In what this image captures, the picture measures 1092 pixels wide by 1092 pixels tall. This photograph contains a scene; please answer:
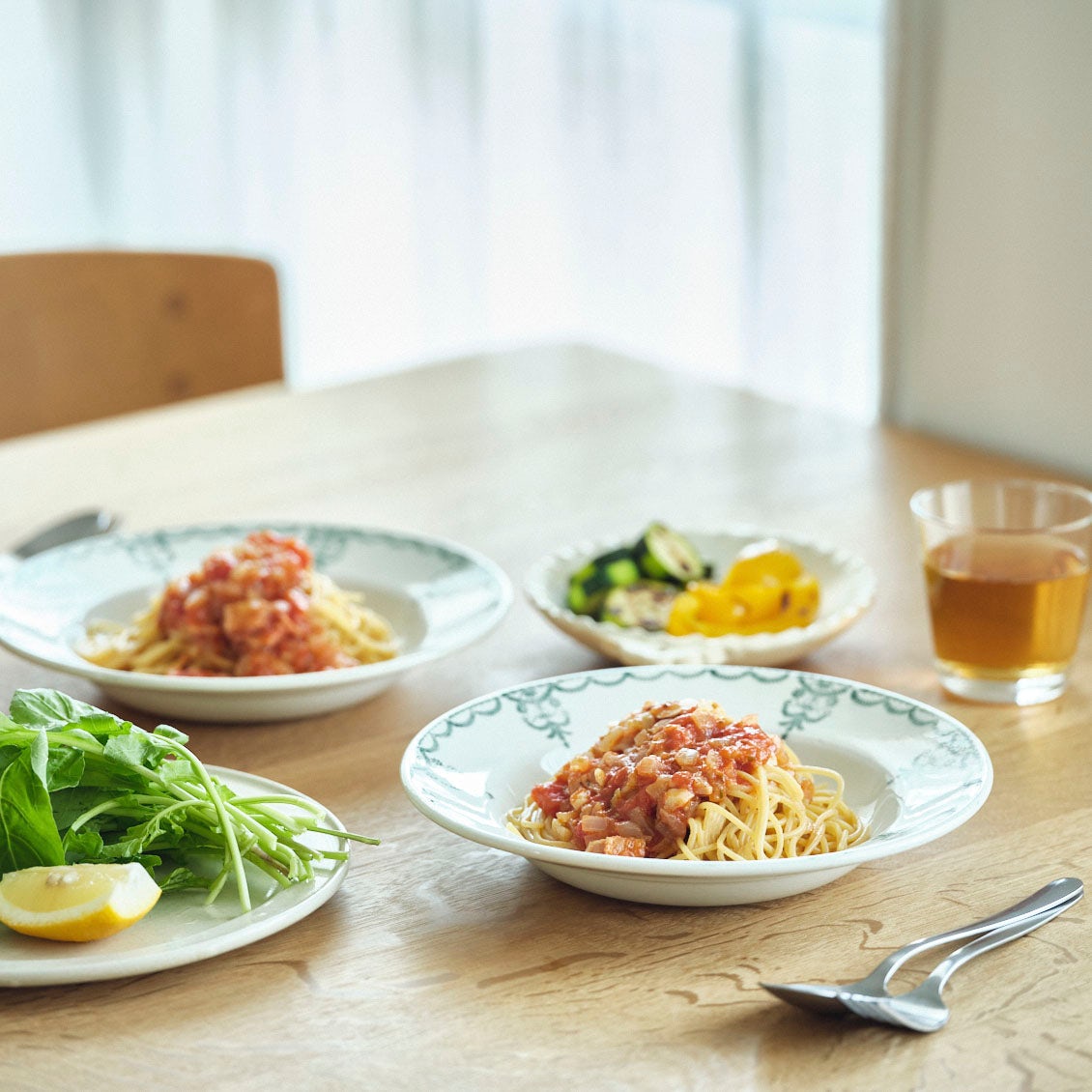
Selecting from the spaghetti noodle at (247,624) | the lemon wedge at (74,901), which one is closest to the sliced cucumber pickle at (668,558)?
the spaghetti noodle at (247,624)

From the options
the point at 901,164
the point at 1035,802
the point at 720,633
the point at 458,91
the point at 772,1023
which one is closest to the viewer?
the point at 772,1023

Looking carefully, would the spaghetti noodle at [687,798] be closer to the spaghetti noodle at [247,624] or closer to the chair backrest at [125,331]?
the spaghetti noodle at [247,624]

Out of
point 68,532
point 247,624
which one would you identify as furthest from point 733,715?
point 68,532

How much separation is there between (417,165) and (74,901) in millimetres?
3216

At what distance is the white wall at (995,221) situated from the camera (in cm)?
183

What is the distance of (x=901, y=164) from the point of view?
6.66 ft

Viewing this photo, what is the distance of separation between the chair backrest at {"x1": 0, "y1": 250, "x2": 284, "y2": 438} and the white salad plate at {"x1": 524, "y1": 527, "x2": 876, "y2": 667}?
50.1 inches

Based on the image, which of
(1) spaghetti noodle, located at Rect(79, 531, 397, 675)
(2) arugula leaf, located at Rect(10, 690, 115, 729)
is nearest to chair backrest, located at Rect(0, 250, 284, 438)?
(1) spaghetti noodle, located at Rect(79, 531, 397, 675)

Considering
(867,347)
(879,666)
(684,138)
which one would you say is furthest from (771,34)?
(879,666)

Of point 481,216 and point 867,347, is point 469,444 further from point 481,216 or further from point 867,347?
point 481,216

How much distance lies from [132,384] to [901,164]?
130 centimetres

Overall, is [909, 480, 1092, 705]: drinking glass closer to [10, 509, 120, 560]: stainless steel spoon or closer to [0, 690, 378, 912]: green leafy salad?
[0, 690, 378, 912]: green leafy salad

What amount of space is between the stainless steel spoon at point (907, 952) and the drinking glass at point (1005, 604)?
322mm

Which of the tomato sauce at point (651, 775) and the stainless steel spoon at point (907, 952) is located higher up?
the tomato sauce at point (651, 775)
